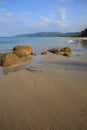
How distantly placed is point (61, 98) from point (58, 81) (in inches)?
77.1

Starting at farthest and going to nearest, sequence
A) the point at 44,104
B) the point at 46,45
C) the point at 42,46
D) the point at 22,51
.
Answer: the point at 46,45 → the point at 42,46 → the point at 22,51 → the point at 44,104

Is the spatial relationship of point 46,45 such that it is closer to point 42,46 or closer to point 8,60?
point 42,46

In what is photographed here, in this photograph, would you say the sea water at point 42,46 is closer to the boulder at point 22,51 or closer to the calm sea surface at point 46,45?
the calm sea surface at point 46,45

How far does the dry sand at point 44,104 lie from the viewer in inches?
155

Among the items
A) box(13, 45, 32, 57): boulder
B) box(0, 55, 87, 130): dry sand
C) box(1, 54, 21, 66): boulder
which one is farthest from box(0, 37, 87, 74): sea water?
box(0, 55, 87, 130): dry sand

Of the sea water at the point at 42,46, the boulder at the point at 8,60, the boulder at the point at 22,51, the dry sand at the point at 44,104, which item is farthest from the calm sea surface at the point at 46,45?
the dry sand at the point at 44,104

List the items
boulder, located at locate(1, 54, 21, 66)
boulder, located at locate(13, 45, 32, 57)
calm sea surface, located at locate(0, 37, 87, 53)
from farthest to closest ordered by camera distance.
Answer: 1. calm sea surface, located at locate(0, 37, 87, 53)
2. boulder, located at locate(13, 45, 32, 57)
3. boulder, located at locate(1, 54, 21, 66)

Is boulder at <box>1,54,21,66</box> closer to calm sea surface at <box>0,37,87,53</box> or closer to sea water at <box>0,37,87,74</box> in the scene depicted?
sea water at <box>0,37,87,74</box>

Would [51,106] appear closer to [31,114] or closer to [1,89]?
[31,114]

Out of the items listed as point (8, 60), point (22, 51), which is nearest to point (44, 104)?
point (8, 60)

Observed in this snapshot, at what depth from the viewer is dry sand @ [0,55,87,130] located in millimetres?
3932

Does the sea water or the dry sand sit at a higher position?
the sea water

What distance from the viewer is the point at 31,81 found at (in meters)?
7.46

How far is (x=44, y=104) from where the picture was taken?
4.93 m
